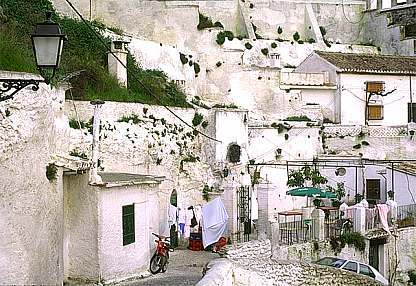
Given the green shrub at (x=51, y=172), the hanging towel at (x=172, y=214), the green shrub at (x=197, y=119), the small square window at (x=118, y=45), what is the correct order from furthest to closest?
the green shrub at (x=197, y=119)
the small square window at (x=118, y=45)
the hanging towel at (x=172, y=214)
the green shrub at (x=51, y=172)

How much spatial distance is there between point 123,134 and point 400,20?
11.3 m

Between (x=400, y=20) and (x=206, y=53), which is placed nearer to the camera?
(x=400, y=20)

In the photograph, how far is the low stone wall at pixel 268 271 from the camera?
12.1 m

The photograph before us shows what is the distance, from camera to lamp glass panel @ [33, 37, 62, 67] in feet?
27.2

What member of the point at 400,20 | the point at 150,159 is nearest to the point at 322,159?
the point at 150,159

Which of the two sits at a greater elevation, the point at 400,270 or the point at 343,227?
the point at 343,227

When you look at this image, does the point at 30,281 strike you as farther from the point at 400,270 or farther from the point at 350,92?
the point at 350,92

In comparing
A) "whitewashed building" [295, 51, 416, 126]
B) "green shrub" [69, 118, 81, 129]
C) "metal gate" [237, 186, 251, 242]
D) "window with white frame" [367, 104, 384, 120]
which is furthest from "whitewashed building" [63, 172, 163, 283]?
"window with white frame" [367, 104, 384, 120]

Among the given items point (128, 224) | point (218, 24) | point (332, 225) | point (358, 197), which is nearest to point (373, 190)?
point (358, 197)

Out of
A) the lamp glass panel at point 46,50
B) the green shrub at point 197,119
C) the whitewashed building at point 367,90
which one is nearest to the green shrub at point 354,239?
the green shrub at point 197,119

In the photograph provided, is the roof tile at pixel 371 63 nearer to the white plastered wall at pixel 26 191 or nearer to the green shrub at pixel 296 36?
the green shrub at pixel 296 36

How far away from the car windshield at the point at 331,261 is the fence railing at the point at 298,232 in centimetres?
116

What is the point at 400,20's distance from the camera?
38.7 ft

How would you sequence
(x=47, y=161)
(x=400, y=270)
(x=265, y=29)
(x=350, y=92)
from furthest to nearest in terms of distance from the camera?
1. (x=265, y=29)
2. (x=350, y=92)
3. (x=400, y=270)
4. (x=47, y=161)
